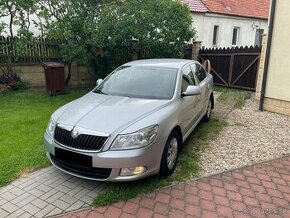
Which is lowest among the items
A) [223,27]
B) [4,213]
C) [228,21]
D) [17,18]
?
[4,213]

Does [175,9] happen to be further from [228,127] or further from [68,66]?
[228,127]

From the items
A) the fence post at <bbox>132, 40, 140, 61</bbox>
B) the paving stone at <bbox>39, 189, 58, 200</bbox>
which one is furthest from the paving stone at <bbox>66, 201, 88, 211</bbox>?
the fence post at <bbox>132, 40, 140, 61</bbox>

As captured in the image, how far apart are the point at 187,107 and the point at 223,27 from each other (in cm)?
1751

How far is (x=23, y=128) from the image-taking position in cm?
590

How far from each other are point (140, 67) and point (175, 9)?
522 centimetres

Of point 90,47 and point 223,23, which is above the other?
point 223,23

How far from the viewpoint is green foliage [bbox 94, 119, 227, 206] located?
349 centimetres

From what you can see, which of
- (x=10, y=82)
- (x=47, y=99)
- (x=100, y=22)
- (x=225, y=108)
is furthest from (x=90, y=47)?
(x=225, y=108)

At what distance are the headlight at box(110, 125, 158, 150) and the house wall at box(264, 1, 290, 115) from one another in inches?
218

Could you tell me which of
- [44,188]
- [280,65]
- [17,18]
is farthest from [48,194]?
[17,18]

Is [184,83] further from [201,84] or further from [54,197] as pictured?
[54,197]

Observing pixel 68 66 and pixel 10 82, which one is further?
pixel 68 66

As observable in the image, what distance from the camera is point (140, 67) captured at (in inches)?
198

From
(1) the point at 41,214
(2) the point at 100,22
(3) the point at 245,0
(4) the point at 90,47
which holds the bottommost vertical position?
(1) the point at 41,214
